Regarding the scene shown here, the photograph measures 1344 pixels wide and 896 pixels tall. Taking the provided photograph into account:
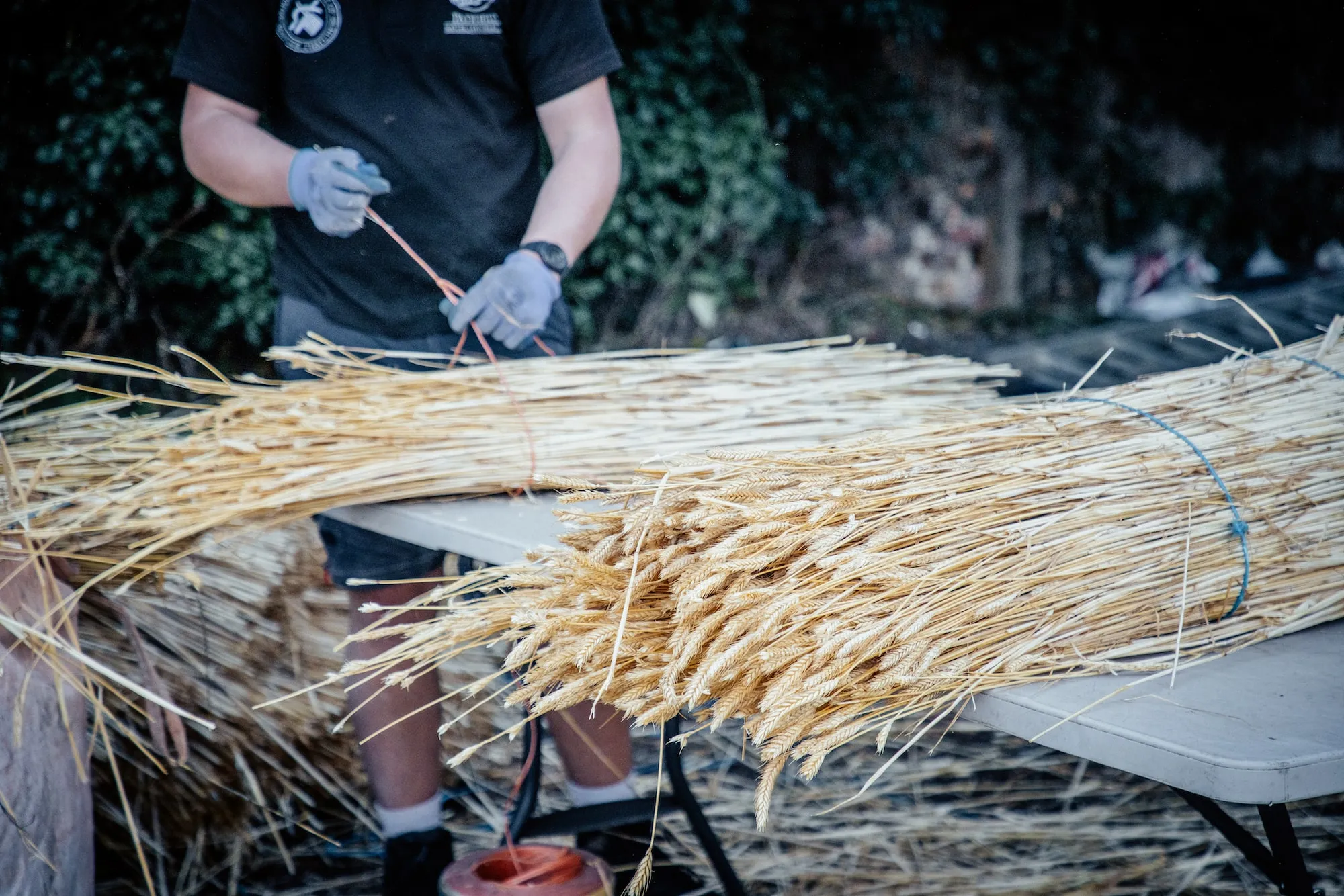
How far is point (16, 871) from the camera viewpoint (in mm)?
1268

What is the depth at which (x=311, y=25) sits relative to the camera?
5.52 ft

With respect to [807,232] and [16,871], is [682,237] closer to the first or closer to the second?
[807,232]

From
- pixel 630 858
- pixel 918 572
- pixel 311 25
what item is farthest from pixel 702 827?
pixel 311 25

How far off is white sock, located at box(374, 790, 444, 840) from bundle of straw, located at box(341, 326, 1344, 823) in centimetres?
66

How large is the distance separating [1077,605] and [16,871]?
1306mm

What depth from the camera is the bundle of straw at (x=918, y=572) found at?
2.98 feet

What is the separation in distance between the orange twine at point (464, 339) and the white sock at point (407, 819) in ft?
1.90

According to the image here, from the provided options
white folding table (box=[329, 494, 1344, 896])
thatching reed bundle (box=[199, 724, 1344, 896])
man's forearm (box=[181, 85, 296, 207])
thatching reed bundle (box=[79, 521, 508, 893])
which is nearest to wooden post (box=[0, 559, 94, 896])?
thatching reed bundle (box=[79, 521, 508, 893])

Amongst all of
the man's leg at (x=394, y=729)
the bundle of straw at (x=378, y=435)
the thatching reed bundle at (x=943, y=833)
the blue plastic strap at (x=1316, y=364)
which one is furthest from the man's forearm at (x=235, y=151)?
the blue plastic strap at (x=1316, y=364)

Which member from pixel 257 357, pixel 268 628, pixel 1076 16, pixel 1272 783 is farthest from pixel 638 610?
pixel 1076 16

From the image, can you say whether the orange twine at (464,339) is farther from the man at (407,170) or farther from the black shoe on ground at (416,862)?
the black shoe on ground at (416,862)

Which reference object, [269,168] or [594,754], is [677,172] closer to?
[269,168]

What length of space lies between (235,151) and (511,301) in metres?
0.54

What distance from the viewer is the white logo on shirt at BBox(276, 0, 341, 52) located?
1.68 m
